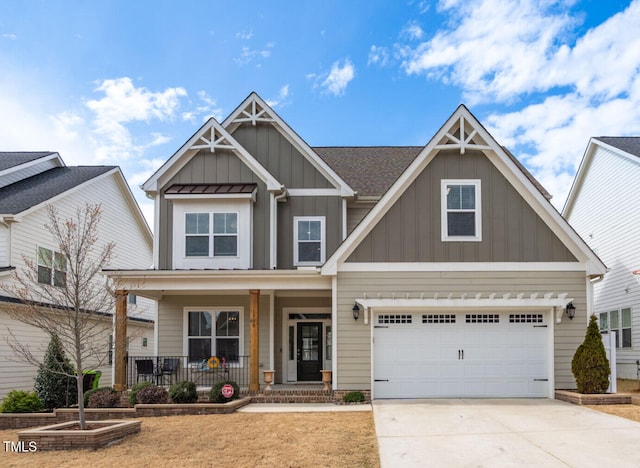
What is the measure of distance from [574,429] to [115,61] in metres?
14.1

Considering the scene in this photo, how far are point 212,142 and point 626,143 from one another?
15.2m

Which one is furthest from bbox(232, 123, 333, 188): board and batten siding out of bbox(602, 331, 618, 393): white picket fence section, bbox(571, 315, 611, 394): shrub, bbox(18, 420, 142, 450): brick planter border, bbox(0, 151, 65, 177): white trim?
bbox(18, 420, 142, 450): brick planter border

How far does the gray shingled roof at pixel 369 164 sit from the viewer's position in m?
20.4

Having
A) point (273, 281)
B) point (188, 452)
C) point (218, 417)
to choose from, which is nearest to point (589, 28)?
point (273, 281)

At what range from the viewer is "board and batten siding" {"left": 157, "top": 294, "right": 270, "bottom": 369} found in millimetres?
18297

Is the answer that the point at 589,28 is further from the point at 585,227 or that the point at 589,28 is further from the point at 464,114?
the point at 585,227

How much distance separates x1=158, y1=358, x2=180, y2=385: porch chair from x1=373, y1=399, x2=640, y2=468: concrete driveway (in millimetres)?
6287

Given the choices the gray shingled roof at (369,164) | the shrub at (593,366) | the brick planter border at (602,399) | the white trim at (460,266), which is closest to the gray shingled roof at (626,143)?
the gray shingled roof at (369,164)

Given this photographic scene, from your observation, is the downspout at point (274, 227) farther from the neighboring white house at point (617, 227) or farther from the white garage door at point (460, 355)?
the neighboring white house at point (617, 227)

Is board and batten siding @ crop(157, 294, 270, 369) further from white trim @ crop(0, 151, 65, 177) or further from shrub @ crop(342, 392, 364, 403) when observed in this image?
white trim @ crop(0, 151, 65, 177)

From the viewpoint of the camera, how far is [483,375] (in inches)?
613

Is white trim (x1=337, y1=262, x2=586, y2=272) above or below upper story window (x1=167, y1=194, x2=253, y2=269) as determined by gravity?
below

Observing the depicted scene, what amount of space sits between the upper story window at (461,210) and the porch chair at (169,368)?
8.10 m

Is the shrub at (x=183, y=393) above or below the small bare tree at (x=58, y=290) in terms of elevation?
below
